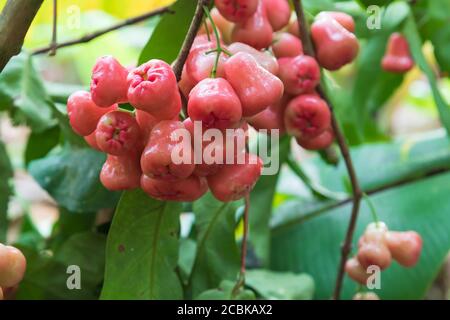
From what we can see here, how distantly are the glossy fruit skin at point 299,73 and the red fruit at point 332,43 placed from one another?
3 cm

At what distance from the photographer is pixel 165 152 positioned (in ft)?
1.82

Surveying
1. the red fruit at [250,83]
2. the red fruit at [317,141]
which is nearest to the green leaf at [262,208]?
the red fruit at [317,141]

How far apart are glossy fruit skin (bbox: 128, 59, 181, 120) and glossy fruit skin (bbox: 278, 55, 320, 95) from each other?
0.18m

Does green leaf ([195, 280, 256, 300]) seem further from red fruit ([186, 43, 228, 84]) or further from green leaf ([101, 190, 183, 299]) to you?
red fruit ([186, 43, 228, 84])

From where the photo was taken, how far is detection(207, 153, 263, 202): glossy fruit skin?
1.95 feet

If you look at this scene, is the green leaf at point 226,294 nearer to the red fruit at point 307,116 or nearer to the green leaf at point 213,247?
the green leaf at point 213,247

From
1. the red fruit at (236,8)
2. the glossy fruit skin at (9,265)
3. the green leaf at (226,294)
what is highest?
the red fruit at (236,8)

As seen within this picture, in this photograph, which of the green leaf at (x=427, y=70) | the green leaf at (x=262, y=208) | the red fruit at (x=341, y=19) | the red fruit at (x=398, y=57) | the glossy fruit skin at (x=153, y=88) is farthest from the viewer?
the red fruit at (x=398, y=57)

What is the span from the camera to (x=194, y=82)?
62 cm

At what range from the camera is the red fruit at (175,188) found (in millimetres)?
597

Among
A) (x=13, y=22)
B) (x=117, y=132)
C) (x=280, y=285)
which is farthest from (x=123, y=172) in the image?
(x=280, y=285)

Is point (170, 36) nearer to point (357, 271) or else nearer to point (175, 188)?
point (175, 188)

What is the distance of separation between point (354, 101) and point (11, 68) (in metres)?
0.56

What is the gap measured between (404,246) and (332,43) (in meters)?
0.24
